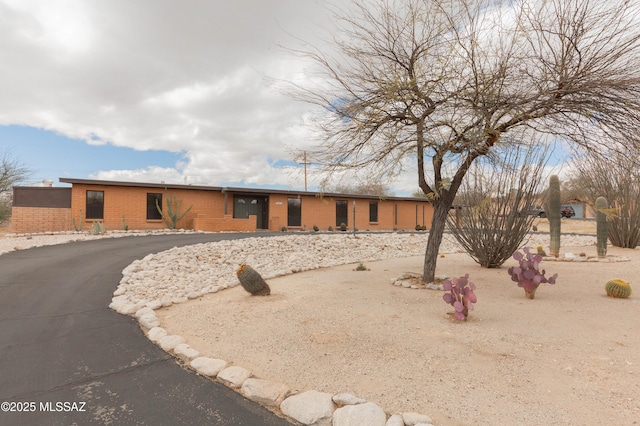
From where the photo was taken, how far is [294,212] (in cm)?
2242

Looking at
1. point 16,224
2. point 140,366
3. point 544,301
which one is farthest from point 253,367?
point 16,224

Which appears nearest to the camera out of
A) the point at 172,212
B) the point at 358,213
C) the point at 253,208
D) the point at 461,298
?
the point at 461,298

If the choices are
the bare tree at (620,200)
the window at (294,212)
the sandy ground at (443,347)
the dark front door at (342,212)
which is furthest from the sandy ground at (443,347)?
the dark front door at (342,212)

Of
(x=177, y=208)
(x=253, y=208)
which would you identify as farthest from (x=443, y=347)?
(x=253, y=208)

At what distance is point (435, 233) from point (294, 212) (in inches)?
641

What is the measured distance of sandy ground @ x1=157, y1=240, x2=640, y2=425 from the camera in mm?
2525

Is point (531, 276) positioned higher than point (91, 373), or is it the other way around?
point (531, 276)

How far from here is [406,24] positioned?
5.60 meters

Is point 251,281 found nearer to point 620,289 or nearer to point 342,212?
point 620,289

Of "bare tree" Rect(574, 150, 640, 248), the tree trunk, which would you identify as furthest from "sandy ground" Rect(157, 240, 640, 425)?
"bare tree" Rect(574, 150, 640, 248)

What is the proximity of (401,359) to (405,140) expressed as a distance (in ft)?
12.2

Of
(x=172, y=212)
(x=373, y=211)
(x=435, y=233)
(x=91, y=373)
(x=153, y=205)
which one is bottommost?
(x=91, y=373)

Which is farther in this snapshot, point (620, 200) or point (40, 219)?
point (40, 219)

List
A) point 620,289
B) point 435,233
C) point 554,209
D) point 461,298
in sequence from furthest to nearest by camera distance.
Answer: point 554,209 < point 435,233 < point 620,289 < point 461,298
